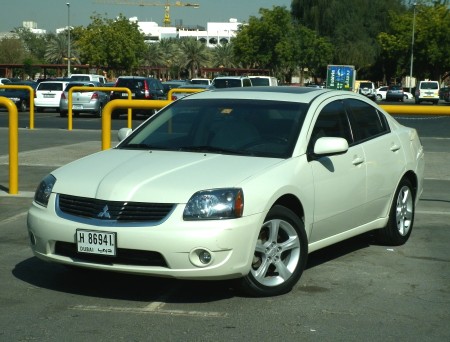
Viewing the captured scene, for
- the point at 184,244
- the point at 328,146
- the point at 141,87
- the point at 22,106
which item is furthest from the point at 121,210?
the point at 22,106

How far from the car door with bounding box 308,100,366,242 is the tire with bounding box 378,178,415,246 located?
2.33 ft

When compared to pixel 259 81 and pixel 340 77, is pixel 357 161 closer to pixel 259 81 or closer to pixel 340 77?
pixel 259 81

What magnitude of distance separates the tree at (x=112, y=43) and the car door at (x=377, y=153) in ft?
208

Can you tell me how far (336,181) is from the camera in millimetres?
7148

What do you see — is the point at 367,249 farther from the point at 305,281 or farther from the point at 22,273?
the point at 22,273

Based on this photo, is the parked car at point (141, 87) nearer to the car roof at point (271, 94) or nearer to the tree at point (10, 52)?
the car roof at point (271, 94)

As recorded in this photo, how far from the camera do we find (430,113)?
9.59 metres

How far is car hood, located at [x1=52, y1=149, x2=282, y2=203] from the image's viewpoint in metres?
6.00

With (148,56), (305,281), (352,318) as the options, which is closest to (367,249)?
(305,281)

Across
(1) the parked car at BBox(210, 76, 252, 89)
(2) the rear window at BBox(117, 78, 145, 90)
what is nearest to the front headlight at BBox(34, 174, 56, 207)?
(2) the rear window at BBox(117, 78, 145, 90)

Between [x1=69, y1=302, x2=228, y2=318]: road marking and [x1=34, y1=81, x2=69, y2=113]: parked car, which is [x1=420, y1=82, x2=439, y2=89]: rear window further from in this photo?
[x1=69, y1=302, x2=228, y2=318]: road marking

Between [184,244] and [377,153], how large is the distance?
2733 mm

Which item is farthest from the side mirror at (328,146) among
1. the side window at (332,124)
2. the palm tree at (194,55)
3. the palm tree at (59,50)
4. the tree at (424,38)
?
the palm tree at (194,55)

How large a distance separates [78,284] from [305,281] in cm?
177
